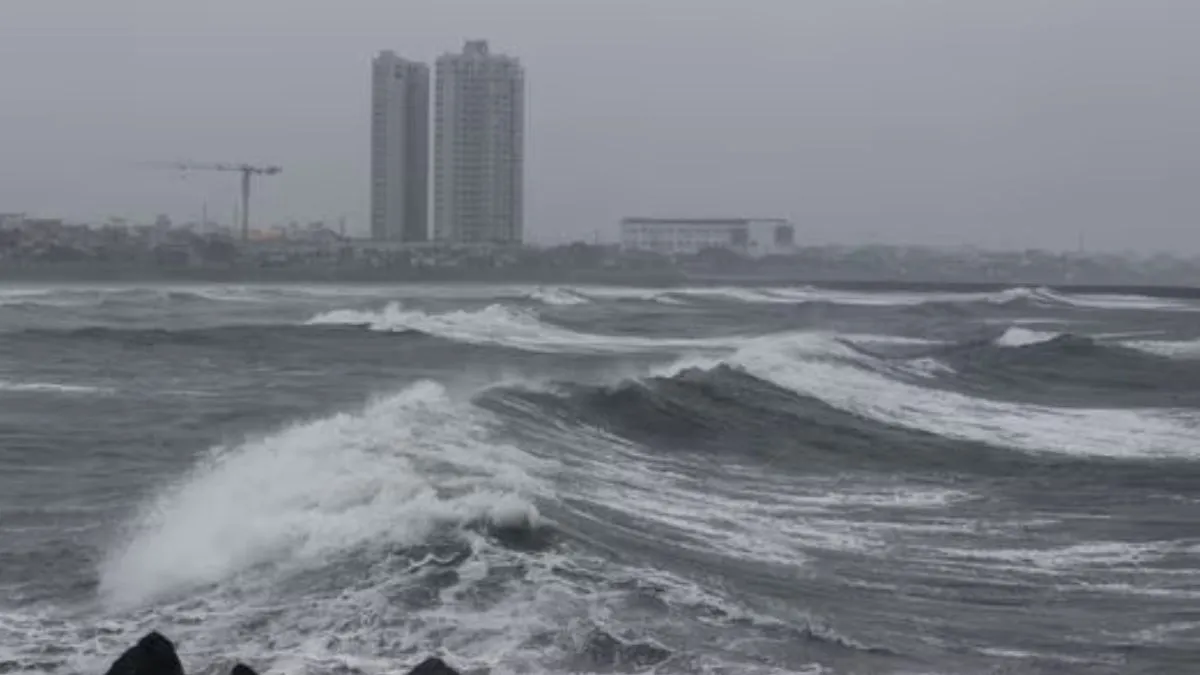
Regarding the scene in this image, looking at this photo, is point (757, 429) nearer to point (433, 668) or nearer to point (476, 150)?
point (433, 668)

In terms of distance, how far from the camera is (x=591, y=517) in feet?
41.4

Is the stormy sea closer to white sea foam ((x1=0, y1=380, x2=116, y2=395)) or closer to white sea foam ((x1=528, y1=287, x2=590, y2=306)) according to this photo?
white sea foam ((x1=0, y1=380, x2=116, y2=395))

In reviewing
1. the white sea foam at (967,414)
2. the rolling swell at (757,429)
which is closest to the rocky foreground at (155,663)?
the rolling swell at (757,429)

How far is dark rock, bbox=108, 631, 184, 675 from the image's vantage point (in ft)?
22.6

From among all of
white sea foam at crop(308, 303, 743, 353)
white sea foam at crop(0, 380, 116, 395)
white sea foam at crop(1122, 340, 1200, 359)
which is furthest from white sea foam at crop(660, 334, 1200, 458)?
white sea foam at crop(1122, 340, 1200, 359)

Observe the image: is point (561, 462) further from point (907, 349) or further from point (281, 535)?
point (907, 349)

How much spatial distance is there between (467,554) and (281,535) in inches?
58.7

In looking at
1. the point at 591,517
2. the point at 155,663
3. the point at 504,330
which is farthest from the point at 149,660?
the point at 504,330

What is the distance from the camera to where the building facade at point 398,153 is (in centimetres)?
12288

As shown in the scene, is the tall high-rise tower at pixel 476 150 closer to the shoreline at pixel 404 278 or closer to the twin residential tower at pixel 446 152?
the twin residential tower at pixel 446 152

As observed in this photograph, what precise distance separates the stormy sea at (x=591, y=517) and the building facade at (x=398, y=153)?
94.0 m

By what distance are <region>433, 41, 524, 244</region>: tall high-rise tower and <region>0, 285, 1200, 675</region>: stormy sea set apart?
313 ft

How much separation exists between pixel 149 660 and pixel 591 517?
6.01m

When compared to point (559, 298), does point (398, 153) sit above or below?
above
